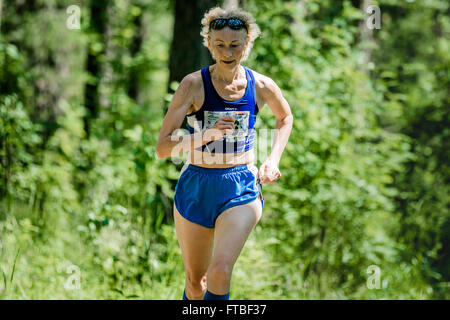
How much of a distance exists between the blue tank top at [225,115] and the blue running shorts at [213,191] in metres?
0.14

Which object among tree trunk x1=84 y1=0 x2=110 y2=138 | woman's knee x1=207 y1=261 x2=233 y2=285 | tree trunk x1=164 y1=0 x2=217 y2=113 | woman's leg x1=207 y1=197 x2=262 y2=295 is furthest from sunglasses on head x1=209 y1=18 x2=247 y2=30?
tree trunk x1=84 y1=0 x2=110 y2=138

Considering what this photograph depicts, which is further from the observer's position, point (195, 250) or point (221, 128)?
point (195, 250)

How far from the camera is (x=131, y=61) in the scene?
980 cm

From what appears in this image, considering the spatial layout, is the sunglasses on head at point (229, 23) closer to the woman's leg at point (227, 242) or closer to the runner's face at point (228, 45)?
the runner's face at point (228, 45)

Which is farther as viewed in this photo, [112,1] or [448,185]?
[112,1]

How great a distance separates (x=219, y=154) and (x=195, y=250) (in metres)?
0.64

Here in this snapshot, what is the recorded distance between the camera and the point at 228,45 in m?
3.03

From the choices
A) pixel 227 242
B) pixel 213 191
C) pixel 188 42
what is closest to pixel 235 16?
pixel 213 191

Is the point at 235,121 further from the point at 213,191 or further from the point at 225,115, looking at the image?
the point at 213,191

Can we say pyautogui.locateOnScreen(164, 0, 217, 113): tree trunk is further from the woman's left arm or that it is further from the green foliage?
the woman's left arm
